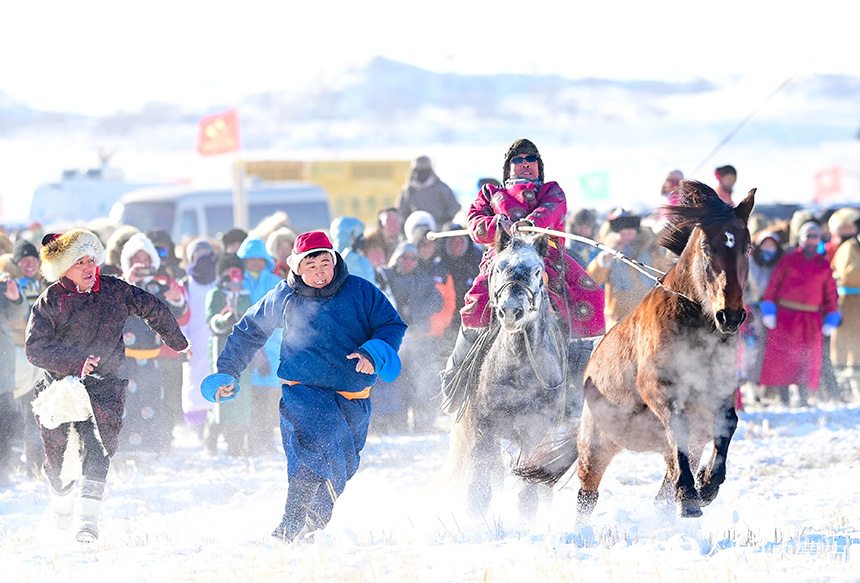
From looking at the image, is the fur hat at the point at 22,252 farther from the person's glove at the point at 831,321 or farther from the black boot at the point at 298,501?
the person's glove at the point at 831,321

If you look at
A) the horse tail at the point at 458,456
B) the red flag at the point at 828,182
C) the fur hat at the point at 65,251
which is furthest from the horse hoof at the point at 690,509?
the red flag at the point at 828,182

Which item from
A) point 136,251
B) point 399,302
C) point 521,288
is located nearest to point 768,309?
point 399,302

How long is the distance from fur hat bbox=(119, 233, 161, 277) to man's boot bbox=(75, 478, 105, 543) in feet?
10.5

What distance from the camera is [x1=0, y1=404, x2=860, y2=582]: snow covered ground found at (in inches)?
201

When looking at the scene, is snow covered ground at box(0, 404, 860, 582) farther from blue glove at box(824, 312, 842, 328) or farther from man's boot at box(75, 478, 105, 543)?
blue glove at box(824, 312, 842, 328)

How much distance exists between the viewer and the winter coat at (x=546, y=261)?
275 inches

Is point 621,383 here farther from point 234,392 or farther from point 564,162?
point 564,162

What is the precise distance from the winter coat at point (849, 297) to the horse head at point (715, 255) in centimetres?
761

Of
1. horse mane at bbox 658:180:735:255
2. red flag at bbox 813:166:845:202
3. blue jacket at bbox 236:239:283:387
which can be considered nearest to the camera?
horse mane at bbox 658:180:735:255

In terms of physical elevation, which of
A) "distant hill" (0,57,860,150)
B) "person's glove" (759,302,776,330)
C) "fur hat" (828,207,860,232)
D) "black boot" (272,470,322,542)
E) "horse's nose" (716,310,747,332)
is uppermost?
"distant hill" (0,57,860,150)

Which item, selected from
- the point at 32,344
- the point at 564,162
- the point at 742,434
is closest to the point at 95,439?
the point at 32,344

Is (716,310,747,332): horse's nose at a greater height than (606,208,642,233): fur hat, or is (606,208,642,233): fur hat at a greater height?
(606,208,642,233): fur hat

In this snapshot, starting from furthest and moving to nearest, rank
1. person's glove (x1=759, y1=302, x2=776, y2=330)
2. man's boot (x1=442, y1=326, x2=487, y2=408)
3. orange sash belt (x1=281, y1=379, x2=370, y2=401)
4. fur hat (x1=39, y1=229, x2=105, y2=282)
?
person's glove (x1=759, y1=302, x2=776, y2=330) < man's boot (x1=442, y1=326, x2=487, y2=408) < fur hat (x1=39, y1=229, x2=105, y2=282) < orange sash belt (x1=281, y1=379, x2=370, y2=401)

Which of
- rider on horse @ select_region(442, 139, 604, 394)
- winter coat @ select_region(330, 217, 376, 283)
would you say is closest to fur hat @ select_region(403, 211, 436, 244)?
winter coat @ select_region(330, 217, 376, 283)
